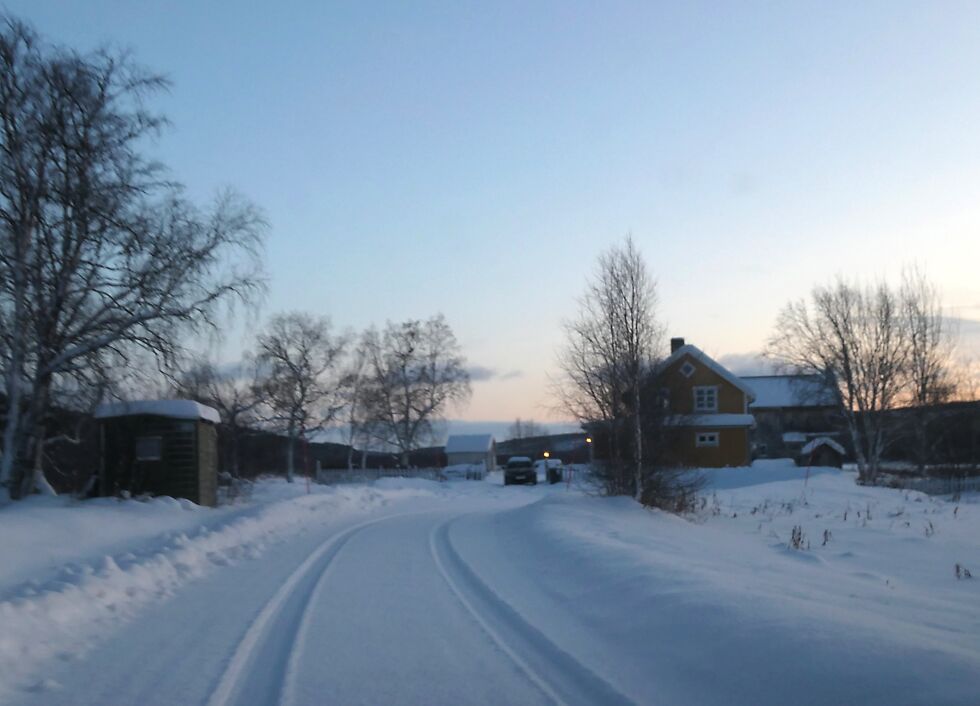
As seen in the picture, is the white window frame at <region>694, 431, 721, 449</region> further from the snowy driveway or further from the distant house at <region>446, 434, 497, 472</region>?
the snowy driveway

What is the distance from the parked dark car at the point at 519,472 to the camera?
5919 centimetres

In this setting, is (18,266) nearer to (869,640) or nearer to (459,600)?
(459,600)

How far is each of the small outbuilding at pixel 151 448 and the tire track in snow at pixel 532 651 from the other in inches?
608

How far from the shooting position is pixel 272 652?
344 inches

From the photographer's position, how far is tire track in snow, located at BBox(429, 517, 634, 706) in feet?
23.6

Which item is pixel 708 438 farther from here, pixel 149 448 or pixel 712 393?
pixel 149 448

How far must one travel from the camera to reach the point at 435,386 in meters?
74.2

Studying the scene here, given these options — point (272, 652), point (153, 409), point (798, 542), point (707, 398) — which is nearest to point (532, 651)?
point (272, 652)

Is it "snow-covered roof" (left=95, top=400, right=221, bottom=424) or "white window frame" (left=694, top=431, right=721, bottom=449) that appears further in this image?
"white window frame" (left=694, top=431, right=721, bottom=449)

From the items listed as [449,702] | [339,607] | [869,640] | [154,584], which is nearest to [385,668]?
[449,702]

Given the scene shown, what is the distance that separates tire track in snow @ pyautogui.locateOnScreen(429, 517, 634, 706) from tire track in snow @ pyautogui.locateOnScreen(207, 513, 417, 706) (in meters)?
2.01

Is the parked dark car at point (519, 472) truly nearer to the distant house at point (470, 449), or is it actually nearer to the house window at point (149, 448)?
the distant house at point (470, 449)

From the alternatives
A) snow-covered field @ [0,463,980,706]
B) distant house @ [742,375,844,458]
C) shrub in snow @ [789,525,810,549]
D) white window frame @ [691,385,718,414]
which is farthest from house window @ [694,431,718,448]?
shrub in snow @ [789,525,810,549]

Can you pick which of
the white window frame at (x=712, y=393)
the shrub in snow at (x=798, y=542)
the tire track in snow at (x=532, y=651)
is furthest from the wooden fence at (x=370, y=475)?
the tire track in snow at (x=532, y=651)
